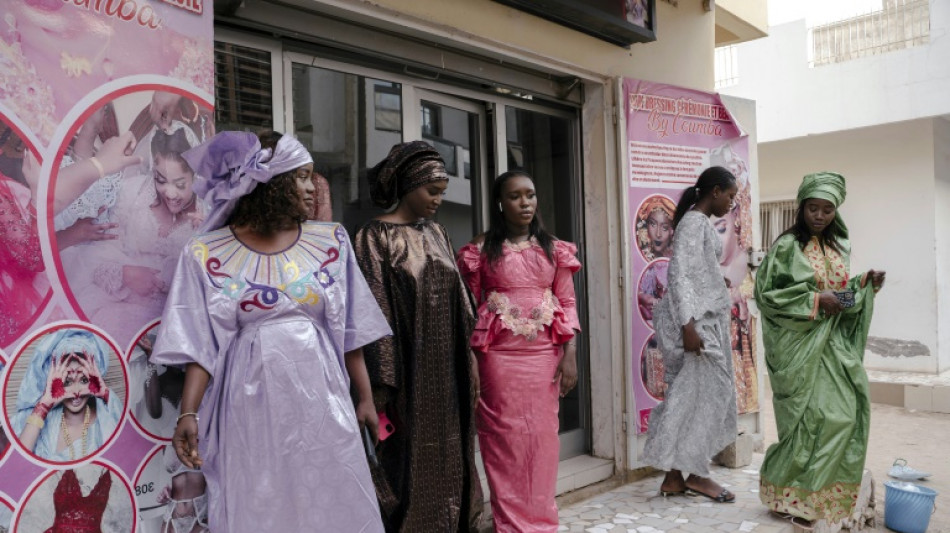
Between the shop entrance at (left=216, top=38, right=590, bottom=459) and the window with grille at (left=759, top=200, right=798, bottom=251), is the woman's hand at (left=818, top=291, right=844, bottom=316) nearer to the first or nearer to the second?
the shop entrance at (left=216, top=38, right=590, bottom=459)

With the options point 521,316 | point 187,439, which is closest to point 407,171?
point 521,316

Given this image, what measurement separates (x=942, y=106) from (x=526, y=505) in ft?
27.8

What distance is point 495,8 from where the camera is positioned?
388 centimetres

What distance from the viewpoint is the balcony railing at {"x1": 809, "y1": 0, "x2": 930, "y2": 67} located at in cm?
941

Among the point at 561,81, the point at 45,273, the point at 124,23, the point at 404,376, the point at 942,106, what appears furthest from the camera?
the point at 942,106

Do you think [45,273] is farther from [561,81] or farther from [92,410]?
[561,81]

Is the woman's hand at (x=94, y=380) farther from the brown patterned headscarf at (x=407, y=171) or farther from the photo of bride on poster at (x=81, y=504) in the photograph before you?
the brown patterned headscarf at (x=407, y=171)

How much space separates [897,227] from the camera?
9.56 metres

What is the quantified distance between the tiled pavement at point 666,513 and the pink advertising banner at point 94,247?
228 cm

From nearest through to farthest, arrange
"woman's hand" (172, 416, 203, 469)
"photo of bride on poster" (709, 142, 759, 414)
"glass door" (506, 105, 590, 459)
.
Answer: "woman's hand" (172, 416, 203, 469) → "glass door" (506, 105, 590, 459) → "photo of bride on poster" (709, 142, 759, 414)

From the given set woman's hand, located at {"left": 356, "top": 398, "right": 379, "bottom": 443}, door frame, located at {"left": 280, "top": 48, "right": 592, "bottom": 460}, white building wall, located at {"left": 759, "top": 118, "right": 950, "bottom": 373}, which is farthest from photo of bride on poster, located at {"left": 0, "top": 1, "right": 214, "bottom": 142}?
white building wall, located at {"left": 759, "top": 118, "right": 950, "bottom": 373}

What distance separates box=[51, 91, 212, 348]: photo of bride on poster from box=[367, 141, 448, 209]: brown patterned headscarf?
720 mm

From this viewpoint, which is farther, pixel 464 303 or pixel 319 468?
pixel 464 303

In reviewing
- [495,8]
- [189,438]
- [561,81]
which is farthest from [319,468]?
[561,81]
